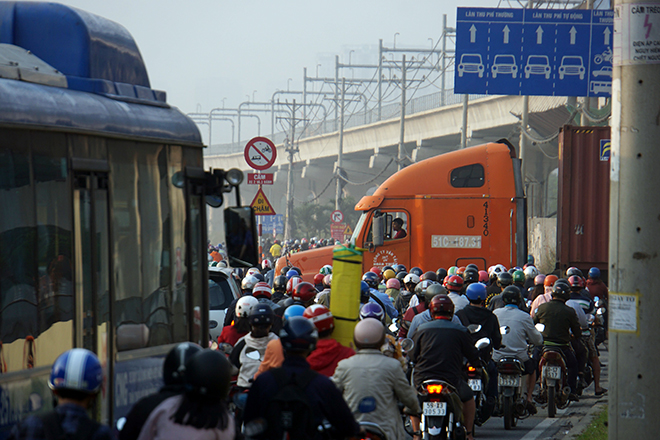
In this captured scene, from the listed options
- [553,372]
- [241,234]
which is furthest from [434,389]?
[553,372]

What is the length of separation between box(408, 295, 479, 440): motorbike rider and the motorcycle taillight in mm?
85

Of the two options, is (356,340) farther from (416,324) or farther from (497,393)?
(497,393)

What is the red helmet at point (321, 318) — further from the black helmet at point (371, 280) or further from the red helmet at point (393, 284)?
the red helmet at point (393, 284)

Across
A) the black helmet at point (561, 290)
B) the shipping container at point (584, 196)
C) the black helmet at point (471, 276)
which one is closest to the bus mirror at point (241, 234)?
the black helmet at point (561, 290)

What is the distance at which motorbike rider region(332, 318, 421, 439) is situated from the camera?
530 cm

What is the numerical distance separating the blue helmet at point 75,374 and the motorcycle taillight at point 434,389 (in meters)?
4.64

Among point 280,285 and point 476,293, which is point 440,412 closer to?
point 476,293

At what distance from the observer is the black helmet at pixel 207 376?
3.45 metres

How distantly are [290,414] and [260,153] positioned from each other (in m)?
10.4

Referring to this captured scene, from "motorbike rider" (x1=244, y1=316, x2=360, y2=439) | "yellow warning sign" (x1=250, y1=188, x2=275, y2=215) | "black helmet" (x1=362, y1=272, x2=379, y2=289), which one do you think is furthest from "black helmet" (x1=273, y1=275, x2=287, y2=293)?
"motorbike rider" (x1=244, y1=316, x2=360, y2=439)

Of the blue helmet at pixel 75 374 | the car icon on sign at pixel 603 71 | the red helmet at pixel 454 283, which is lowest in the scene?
the red helmet at pixel 454 283

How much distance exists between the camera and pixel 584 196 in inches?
675

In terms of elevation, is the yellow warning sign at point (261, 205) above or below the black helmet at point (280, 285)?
above

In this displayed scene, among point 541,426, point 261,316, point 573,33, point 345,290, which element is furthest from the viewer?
point 573,33
